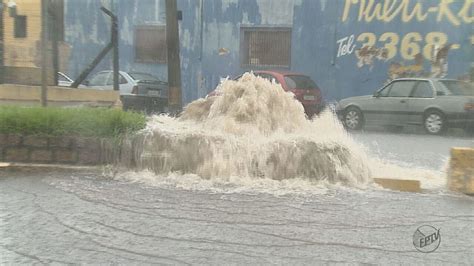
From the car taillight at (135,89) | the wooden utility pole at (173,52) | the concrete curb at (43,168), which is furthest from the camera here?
the car taillight at (135,89)

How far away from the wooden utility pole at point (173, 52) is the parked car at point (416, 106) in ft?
8.07

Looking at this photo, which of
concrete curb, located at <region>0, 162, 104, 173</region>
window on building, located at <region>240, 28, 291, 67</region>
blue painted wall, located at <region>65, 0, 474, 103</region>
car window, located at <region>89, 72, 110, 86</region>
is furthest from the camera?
car window, located at <region>89, 72, 110, 86</region>

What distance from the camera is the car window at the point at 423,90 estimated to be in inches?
386

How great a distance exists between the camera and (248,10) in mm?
7344

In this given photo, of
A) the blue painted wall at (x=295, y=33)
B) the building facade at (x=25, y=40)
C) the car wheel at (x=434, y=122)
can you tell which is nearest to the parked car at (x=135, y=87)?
the blue painted wall at (x=295, y=33)

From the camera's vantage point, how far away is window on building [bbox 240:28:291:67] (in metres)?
7.21

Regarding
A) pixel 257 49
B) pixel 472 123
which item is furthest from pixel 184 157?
pixel 472 123

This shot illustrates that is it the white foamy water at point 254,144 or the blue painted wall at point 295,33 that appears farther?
the blue painted wall at point 295,33

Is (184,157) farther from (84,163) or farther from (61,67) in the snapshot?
(61,67)

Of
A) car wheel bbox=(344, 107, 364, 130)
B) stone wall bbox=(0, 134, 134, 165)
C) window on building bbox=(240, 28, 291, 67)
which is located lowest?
stone wall bbox=(0, 134, 134, 165)

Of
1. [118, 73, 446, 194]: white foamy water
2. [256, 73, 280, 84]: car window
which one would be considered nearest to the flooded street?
[118, 73, 446, 194]: white foamy water

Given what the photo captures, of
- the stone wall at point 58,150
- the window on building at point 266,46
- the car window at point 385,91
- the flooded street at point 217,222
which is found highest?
the window on building at point 266,46

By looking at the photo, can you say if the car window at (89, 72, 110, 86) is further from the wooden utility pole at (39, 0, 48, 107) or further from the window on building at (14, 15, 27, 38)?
the window on building at (14, 15, 27, 38)

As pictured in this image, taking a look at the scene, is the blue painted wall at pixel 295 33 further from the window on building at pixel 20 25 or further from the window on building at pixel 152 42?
the window on building at pixel 20 25
